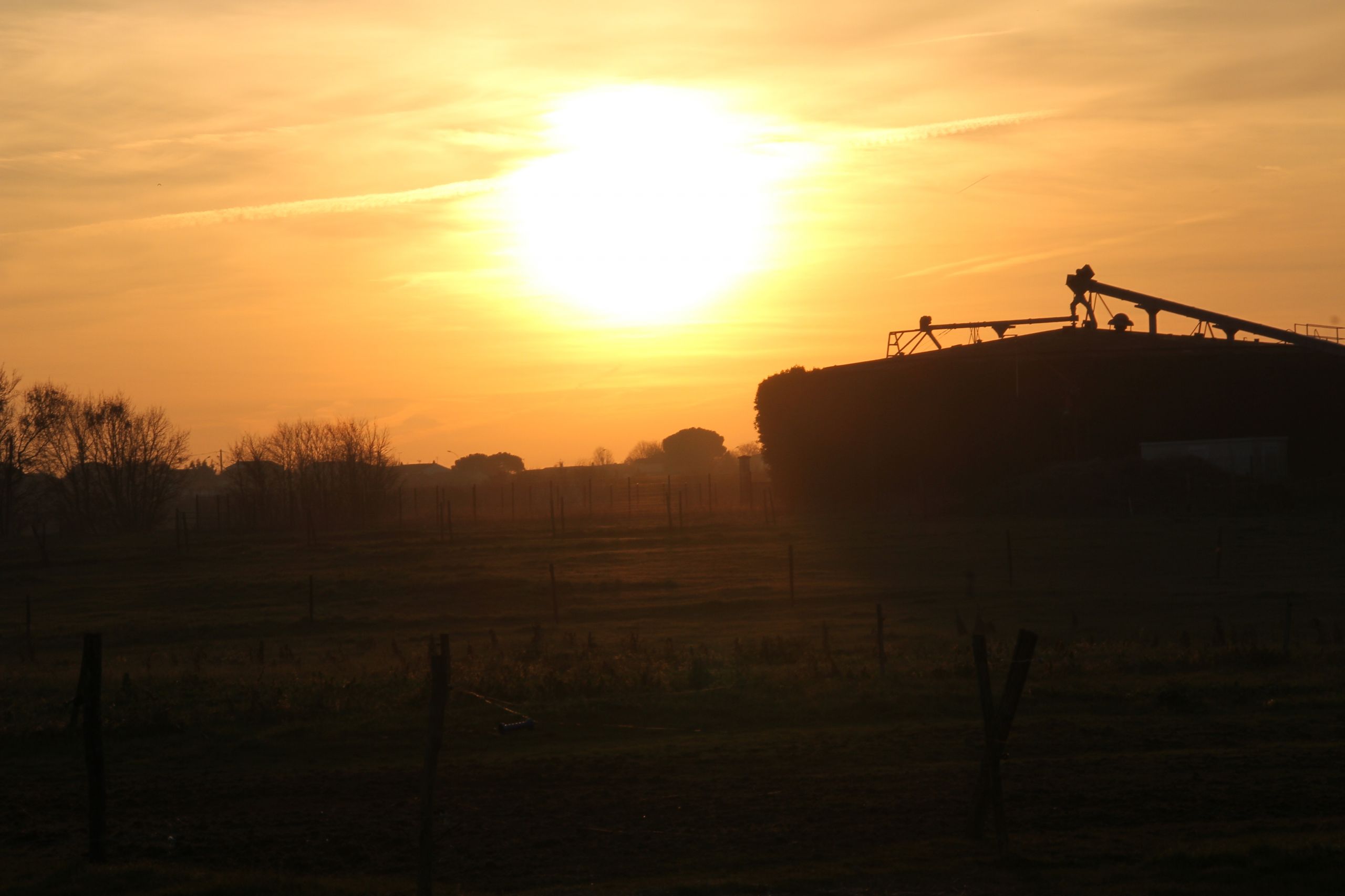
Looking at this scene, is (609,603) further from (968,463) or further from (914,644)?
(968,463)

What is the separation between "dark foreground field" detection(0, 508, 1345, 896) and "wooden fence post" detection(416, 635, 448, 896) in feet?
2.85

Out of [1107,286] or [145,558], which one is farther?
[1107,286]

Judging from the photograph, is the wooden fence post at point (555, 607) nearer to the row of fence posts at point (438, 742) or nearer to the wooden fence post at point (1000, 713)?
the row of fence posts at point (438, 742)

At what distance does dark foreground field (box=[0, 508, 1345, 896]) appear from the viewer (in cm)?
821

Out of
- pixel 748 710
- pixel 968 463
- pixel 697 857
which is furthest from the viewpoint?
pixel 968 463

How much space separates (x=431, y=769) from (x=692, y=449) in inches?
5845

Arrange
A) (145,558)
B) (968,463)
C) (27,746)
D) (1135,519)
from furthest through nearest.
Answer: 1. (968,463)
2. (145,558)
3. (1135,519)
4. (27,746)

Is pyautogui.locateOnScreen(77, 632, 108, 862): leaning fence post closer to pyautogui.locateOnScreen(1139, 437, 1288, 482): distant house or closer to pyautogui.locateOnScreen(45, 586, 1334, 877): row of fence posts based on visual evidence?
pyautogui.locateOnScreen(45, 586, 1334, 877): row of fence posts

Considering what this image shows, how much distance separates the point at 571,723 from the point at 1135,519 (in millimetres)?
33826

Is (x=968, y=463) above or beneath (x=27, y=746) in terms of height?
above

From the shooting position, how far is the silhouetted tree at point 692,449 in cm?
15412

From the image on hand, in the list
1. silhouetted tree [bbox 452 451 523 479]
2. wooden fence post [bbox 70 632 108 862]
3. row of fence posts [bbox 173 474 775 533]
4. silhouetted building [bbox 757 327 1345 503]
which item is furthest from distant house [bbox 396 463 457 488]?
wooden fence post [bbox 70 632 108 862]

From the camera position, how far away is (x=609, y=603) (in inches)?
1125

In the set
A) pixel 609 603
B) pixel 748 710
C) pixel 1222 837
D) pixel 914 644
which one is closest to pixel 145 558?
pixel 609 603
